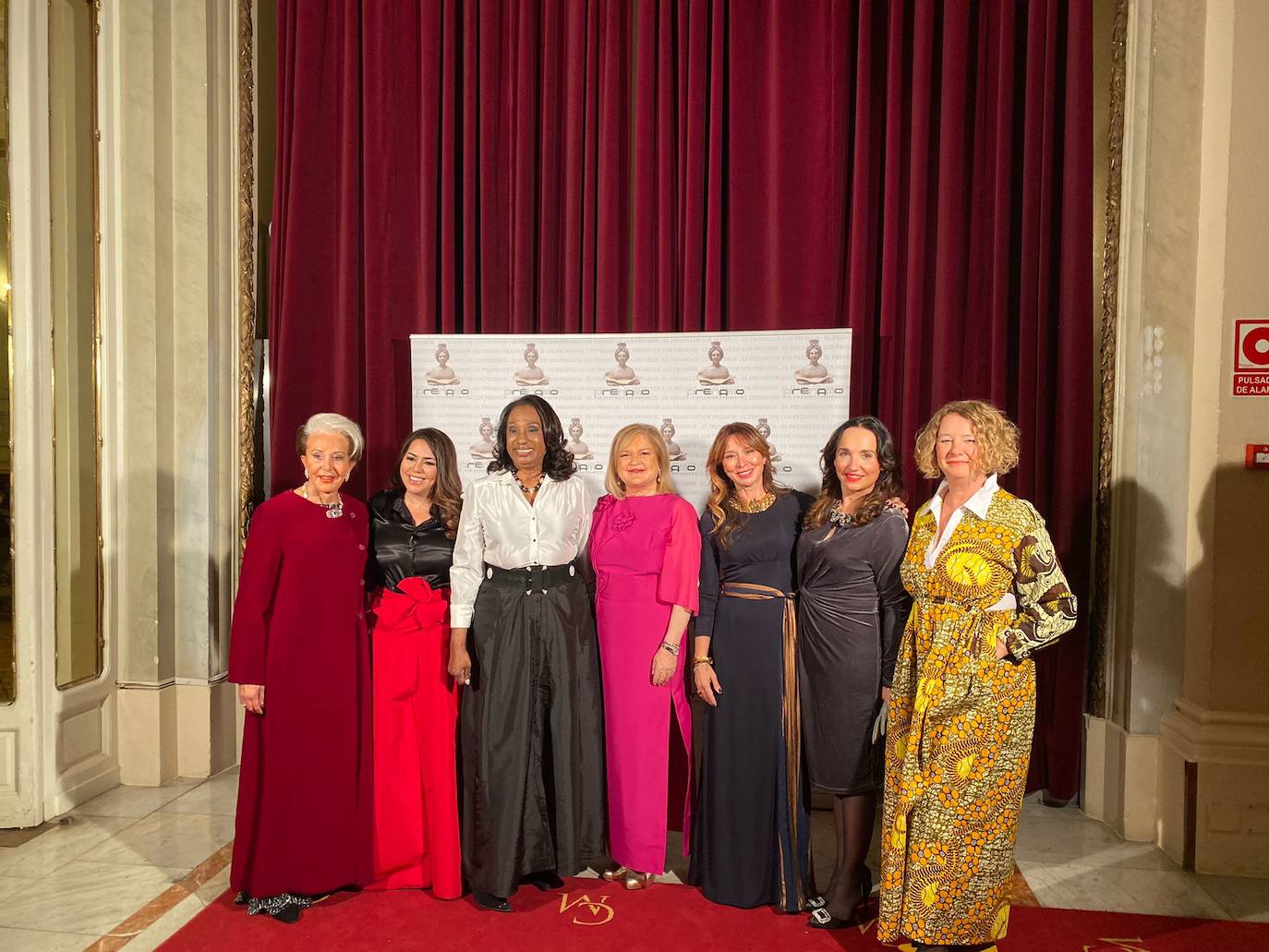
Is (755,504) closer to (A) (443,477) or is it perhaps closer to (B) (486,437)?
(A) (443,477)

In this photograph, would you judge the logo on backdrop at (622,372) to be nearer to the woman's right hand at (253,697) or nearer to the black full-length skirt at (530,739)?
the black full-length skirt at (530,739)

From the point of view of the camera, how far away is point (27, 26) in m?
3.21

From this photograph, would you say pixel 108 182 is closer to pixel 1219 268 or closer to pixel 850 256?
pixel 850 256

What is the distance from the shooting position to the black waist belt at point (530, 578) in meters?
2.69

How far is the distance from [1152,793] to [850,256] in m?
2.38

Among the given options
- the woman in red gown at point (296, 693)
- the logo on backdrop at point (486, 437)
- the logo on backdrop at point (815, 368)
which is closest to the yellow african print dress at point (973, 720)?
the logo on backdrop at point (815, 368)

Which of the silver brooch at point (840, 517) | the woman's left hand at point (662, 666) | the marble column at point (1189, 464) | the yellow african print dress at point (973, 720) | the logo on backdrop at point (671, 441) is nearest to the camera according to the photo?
the yellow african print dress at point (973, 720)

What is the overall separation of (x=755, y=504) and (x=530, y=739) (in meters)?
1.02

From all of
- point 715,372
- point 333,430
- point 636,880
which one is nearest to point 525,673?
point 636,880

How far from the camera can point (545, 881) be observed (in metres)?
2.82

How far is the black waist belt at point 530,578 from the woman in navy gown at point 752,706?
0.48 m

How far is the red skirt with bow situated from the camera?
2.72 meters

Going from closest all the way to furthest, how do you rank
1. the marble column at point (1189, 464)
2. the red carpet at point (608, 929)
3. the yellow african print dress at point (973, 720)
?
the yellow african print dress at point (973, 720) → the red carpet at point (608, 929) → the marble column at point (1189, 464)

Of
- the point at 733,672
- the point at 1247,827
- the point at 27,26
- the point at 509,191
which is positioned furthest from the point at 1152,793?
the point at 27,26
